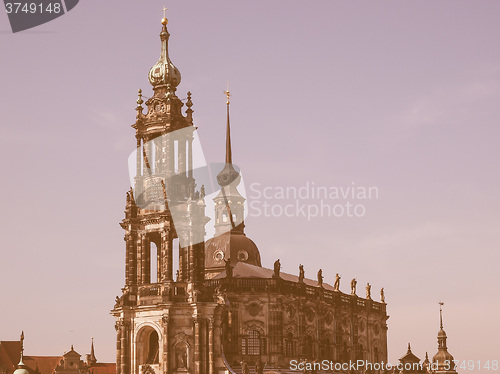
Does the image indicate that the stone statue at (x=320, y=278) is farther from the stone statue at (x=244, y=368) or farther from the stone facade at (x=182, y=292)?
the stone statue at (x=244, y=368)

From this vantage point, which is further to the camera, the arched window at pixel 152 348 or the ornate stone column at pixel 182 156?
the ornate stone column at pixel 182 156

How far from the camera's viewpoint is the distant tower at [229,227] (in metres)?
105

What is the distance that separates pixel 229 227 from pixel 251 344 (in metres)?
20.9

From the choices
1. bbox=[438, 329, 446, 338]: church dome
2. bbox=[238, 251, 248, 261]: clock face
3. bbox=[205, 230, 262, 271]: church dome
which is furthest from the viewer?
bbox=[438, 329, 446, 338]: church dome

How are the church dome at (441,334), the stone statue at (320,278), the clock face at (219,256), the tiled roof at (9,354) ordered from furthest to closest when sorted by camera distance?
1. the tiled roof at (9,354)
2. the church dome at (441,334)
3. the clock face at (219,256)
4. the stone statue at (320,278)

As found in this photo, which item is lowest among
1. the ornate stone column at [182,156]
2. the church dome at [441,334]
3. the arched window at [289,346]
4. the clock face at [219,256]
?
the arched window at [289,346]

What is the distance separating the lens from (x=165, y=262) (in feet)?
267

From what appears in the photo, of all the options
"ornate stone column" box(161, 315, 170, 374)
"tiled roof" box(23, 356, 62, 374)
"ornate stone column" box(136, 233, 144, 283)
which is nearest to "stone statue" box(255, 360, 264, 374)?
"ornate stone column" box(161, 315, 170, 374)

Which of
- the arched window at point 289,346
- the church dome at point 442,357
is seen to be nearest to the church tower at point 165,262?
the arched window at point 289,346

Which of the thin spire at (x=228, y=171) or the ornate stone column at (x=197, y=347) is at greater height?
the thin spire at (x=228, y=171)

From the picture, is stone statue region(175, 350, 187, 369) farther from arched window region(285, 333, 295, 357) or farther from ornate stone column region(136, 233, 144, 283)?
arched window region(285, 333, 295, 357)

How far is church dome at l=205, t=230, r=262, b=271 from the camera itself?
104500 millimetres

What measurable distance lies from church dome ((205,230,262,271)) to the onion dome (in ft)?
76.6

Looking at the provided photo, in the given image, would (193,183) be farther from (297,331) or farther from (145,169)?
(297,331)
